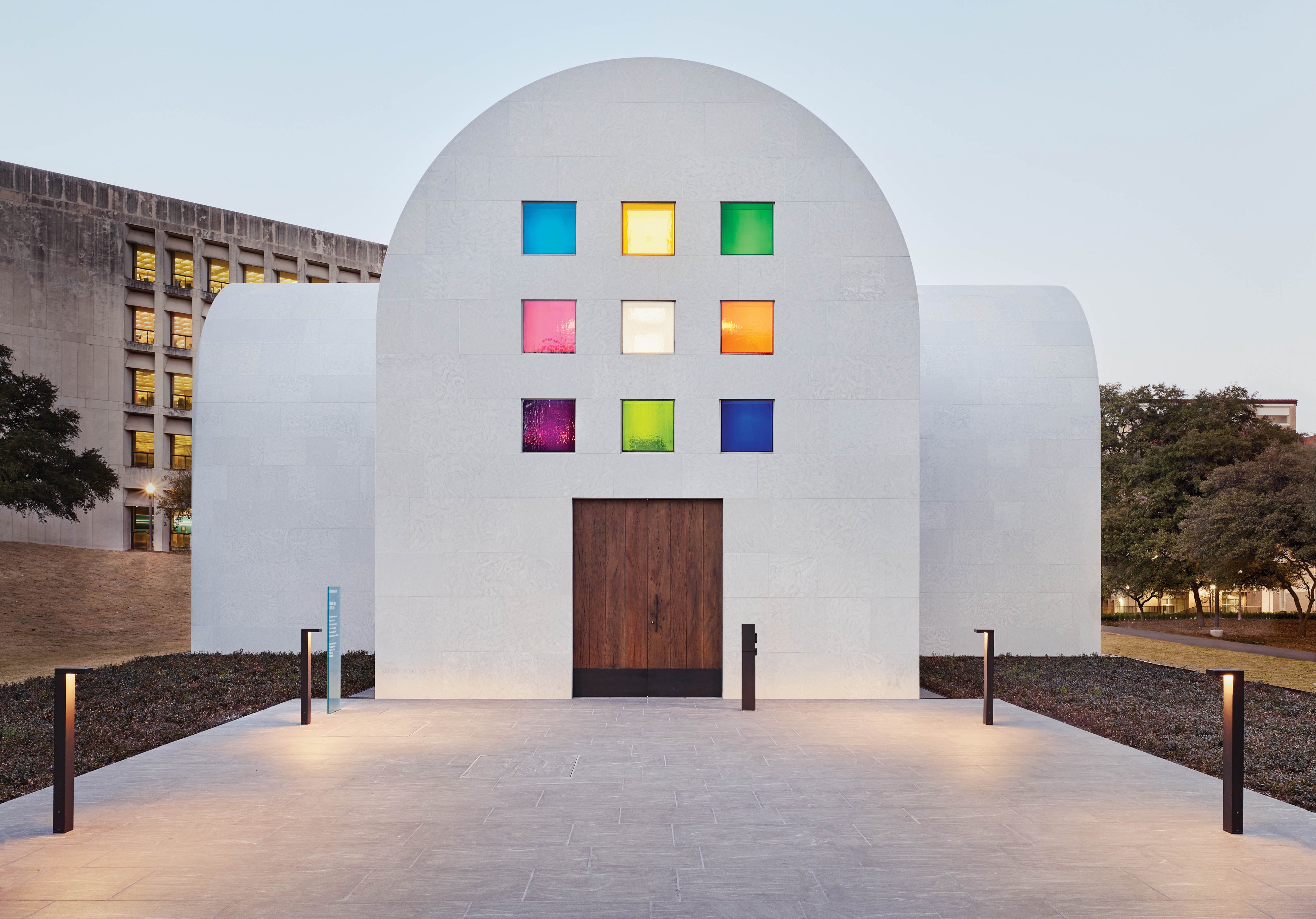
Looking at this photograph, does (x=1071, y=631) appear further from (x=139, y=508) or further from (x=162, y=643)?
(x=139, y=508)

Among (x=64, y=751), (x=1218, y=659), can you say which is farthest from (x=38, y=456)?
(x=1218, y=659)

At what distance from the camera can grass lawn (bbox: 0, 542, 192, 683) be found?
27688 mm

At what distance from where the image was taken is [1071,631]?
1936cm

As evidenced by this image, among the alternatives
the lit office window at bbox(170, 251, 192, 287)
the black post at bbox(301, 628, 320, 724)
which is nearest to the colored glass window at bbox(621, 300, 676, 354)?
the black post at bbox(301, 628, 320, 724)

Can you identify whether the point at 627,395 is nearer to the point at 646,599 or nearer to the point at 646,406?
the point at 646,406

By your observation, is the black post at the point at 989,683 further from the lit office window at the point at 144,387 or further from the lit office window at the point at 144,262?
the lit office window at the point at 144,262

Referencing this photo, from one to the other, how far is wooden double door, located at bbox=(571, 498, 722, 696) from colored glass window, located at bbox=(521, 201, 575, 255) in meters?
Answer: 3.80

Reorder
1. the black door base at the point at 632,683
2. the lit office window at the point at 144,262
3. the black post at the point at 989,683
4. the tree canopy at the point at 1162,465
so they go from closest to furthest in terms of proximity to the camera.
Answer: the black post at the point at 989,683 → the black door base at the point at 632,683 → the tree canopy at the point at 1162,465 → the lit office window at the point at 144,262

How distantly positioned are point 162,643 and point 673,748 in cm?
2670

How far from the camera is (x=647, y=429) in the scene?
45.0 feet

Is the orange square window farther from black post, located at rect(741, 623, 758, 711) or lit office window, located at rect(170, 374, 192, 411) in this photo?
lit office window, located at rect(170, 374, 192, 411)

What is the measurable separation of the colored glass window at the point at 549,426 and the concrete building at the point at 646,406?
0.11ft

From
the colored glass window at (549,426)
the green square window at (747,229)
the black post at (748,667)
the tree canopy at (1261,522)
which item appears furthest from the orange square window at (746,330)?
the tree canopy at (1261,522)

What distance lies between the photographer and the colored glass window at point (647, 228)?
45.7ft
